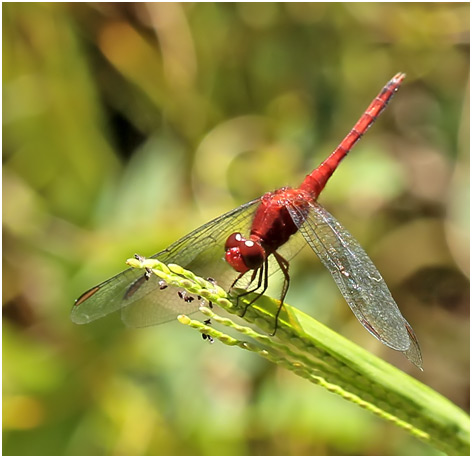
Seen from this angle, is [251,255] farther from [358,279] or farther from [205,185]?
[205,185]

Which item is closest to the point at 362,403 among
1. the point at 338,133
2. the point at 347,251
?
the point at 347,251

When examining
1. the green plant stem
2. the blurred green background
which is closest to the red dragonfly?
the green plant stem

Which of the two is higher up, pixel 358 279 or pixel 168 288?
pixel 168 288

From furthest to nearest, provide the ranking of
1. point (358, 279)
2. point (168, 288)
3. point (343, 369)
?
point (168, 288) < point (358, 279) < point (343, 369)

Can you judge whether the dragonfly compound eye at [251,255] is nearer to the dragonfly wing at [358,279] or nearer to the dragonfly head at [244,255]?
the dragonfly head at [244,255]

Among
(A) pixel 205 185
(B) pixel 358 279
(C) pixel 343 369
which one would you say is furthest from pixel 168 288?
(A) pixel 205 185

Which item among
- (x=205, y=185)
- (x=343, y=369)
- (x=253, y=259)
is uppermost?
(x=205, y=185)
